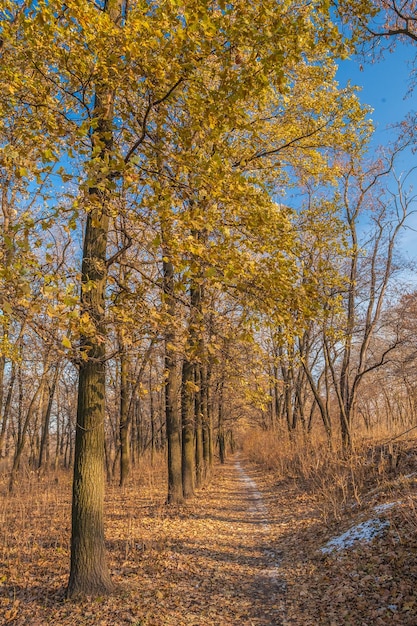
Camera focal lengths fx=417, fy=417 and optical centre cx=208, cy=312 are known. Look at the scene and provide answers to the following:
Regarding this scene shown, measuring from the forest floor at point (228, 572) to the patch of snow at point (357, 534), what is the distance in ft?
0.30

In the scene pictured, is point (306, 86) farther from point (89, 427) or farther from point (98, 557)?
point (98, 557)

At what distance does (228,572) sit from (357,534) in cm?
200

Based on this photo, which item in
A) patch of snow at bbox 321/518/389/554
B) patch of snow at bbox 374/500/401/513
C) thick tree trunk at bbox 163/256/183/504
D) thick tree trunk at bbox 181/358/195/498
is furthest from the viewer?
thick tree trunk at bbox 181/358/195/498

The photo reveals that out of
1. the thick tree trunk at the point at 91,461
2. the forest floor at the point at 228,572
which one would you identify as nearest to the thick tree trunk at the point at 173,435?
the forest floor at the point at 228,572

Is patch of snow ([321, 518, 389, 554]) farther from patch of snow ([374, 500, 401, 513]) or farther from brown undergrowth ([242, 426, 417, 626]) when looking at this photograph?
patch of snow ([374, 500, 401, 513])

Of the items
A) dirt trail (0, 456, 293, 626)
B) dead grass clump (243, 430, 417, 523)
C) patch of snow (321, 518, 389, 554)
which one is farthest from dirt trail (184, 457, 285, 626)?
dead grass clump (243, 430, 417, 523)

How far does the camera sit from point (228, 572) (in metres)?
6.12

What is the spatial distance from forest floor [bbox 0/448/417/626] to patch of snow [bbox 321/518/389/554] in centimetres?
9

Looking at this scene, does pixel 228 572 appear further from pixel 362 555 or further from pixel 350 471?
pixel 350 471

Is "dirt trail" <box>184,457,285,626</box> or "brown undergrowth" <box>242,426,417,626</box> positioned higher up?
"brown undergrowth" <box>242,426,417,626</box>

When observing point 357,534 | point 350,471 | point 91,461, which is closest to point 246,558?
point 357,534

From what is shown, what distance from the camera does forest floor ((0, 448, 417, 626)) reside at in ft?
15.2

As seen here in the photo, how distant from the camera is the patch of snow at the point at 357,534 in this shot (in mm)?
5984

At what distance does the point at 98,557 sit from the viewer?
5.09m
